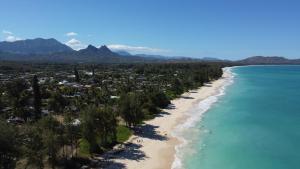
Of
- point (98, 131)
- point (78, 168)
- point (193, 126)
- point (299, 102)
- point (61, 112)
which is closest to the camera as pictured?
point (78, 168)

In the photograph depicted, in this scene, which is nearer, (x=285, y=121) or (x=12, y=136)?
(x=12, y=136)

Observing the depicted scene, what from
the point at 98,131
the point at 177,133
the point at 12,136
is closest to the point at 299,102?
the point at 177,133

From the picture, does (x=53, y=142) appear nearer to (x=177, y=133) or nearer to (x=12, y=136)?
(x=12, y=136)

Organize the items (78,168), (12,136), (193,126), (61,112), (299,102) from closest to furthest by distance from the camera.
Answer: (12,136) < (78,168) < (193,126) < (61,112) < (299,102)

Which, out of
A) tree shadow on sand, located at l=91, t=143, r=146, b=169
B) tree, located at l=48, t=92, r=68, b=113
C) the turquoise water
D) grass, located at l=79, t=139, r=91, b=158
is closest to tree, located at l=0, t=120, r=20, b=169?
tree shadow on sand, located at l=91, t=143, r=146, b=169

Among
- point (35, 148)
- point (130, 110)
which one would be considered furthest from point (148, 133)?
point (35, 148)

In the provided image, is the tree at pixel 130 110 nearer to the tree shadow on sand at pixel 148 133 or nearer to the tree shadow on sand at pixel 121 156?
the tree shadow on sand at pixel 148 133

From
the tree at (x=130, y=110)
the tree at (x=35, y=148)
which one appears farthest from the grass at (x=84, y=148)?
the tree at (x=130, y=110)

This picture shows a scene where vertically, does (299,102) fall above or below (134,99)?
below
